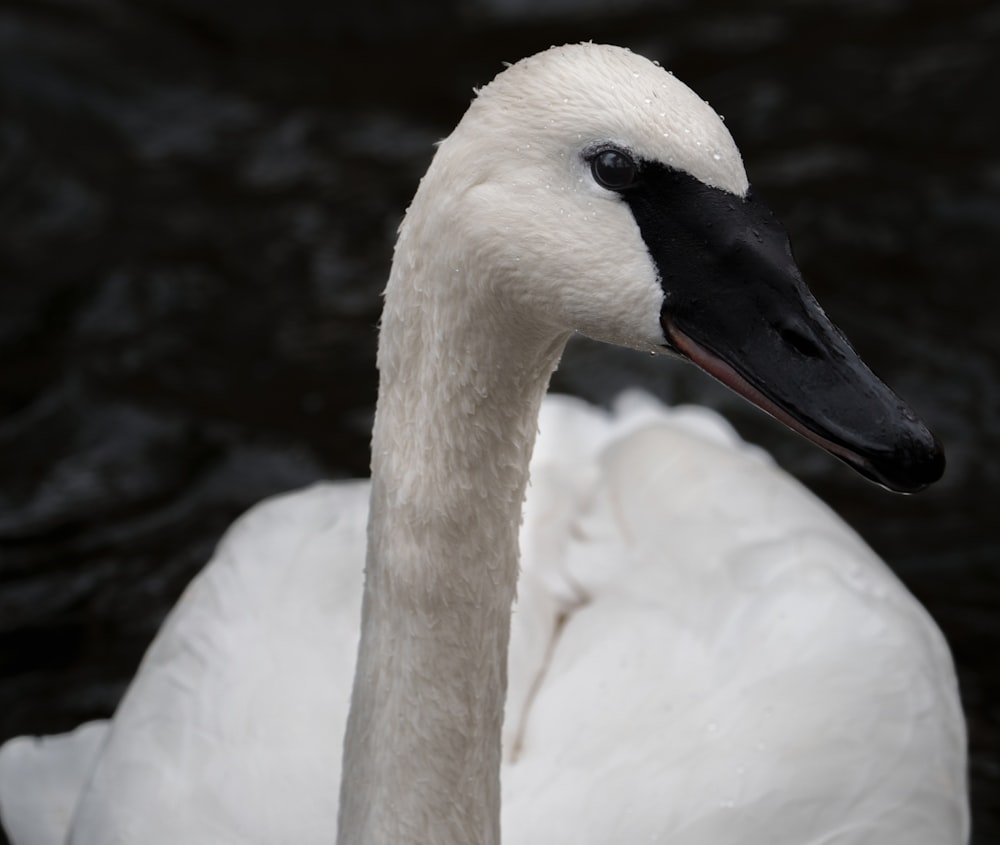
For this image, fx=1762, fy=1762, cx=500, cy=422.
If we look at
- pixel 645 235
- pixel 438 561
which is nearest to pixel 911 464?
pixel 645 235

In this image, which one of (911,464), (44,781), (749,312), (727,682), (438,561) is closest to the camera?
(911,464)

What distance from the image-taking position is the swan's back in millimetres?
3744

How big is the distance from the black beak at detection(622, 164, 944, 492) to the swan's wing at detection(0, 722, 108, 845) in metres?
2.60

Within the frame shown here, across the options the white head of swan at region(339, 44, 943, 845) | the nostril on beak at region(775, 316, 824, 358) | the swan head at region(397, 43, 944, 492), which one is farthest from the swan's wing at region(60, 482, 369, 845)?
the nostril on beak at region(775, 316, 824, 358)

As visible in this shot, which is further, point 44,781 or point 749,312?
point 44,781

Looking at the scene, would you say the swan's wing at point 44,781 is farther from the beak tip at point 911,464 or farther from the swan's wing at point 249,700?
the beak tip at point 911,464

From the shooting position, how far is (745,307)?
2.56 metres

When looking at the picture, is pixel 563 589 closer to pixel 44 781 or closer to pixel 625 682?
pixel 625 682

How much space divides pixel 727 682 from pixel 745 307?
64.4 inches

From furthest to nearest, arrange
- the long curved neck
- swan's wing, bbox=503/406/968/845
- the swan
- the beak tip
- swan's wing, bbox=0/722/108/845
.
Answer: swan's wing, bbox=0/722/108/845
swan's wing, bbox=503/406/968/845
the long curved neck
the swan
the beak tip

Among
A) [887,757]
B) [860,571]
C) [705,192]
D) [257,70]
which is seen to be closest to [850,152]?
[257,70]

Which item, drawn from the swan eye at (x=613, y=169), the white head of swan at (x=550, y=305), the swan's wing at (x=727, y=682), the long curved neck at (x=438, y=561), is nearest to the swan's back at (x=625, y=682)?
the swan's wing at (x=727, y=682)

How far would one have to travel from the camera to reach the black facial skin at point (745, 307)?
2.51 metres

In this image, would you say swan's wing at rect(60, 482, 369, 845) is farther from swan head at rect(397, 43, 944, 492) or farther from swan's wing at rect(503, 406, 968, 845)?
swan head at rect(397, 43, 944, 492)
